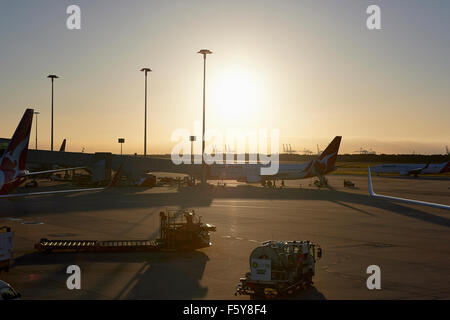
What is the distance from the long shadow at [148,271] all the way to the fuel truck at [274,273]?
2017mm

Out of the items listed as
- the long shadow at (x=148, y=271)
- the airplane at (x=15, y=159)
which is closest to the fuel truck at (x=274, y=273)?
the long shadow at (x=148, y=271)

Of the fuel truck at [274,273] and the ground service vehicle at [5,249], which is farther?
the ground service vehicle at [5,249]

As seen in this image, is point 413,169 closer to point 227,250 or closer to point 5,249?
point 227,250

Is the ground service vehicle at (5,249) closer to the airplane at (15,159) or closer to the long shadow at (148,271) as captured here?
the long shadow at (148,271)

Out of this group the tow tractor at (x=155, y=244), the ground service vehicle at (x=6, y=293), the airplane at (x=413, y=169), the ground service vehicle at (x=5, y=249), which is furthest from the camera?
the airplane at (x=413, y=169)

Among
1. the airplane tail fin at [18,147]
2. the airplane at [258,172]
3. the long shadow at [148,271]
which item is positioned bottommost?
the long shadow at [148,271]

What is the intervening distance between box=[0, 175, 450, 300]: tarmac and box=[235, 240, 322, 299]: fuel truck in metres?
0.57

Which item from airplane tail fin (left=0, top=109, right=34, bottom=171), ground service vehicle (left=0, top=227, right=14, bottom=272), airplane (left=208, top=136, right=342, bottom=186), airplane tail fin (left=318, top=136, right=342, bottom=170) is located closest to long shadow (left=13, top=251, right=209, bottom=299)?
ground service vehicle (left=0, top=227, right=14, bottom=272)

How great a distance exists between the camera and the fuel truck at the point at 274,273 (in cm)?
1712

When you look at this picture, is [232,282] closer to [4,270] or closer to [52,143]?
[4,270]

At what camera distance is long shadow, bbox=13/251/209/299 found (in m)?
17.7

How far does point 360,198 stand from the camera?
198ft

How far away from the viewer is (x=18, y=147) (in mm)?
33656

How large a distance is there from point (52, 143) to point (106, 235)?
274ft
